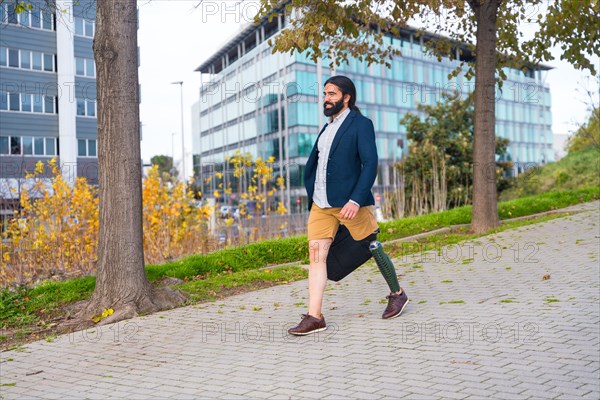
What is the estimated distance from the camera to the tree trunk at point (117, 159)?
7188 millimetres

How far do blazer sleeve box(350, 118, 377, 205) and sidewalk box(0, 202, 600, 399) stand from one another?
45.0 inches

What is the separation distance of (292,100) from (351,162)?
45.8m

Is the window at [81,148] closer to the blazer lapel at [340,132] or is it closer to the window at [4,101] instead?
the window at [4,101]

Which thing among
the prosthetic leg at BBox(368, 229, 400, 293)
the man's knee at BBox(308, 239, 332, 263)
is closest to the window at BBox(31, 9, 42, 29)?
the man's knee at BBox(308, 239, 332, 263)

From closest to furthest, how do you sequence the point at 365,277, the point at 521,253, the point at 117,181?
the point at 117,181
the point at 365,277
the point at 521,253

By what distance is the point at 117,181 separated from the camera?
720 cm

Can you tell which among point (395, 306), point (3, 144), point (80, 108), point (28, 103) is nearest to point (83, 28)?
point (80, 108)

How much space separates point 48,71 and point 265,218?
40.0 metres

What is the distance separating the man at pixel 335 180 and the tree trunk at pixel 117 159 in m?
2.14

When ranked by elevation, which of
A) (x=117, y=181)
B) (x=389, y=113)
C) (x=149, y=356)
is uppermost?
(x=389, y=113)

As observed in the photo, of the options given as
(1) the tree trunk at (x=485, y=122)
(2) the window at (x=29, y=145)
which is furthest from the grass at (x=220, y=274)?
(2) the window at (x=29, y=145)

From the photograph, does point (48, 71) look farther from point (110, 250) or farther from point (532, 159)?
point (532, 159)

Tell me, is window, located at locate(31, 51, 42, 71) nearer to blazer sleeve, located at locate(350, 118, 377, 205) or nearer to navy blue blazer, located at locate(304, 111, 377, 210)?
navy blue blazer, located at locate(304, 111, 377, 210)

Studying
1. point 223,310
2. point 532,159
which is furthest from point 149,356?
point 532,159
